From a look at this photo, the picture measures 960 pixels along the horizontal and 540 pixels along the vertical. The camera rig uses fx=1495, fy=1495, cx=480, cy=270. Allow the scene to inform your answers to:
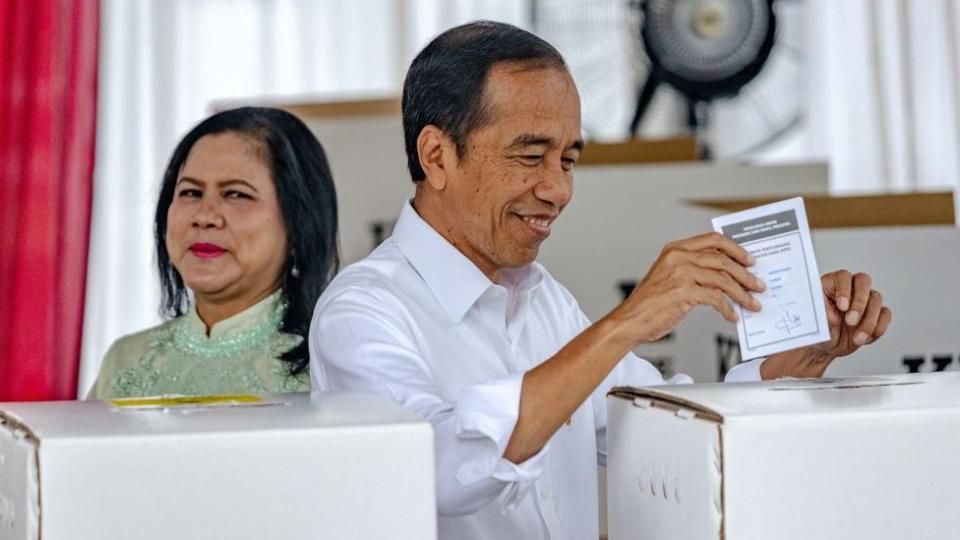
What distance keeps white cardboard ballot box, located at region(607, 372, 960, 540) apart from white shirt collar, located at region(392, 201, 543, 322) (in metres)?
0.45

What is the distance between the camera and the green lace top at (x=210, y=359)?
1.78m

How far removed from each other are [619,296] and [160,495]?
5.67 feet

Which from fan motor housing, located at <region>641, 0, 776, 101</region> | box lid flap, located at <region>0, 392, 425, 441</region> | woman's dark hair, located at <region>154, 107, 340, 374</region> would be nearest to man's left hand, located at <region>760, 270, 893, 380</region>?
box lid flap, located at <region>0, 392, 425, 441</region>

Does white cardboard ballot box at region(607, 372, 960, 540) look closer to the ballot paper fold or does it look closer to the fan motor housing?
the ballot paper fold

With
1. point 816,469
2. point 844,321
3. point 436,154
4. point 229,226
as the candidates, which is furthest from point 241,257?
point 816,469

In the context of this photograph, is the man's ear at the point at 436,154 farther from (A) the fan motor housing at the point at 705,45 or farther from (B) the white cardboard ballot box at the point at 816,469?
(A) the fan motor housing at the point at 705,45

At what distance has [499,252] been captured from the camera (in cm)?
143

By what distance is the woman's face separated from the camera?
1.82 m

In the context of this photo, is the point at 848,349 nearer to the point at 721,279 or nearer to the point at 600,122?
the point at 721,279

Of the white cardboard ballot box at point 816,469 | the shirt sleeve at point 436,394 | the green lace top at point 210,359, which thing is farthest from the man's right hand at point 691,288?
the green lace top at point 210,359

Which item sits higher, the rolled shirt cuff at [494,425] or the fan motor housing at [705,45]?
the fan motor housing at [705,45]

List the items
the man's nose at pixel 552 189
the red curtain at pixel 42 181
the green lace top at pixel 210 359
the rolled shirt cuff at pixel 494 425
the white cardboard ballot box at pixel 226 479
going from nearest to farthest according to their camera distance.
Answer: the white cardboard ballot box at pixel 226 479
the rolled shirt cuff at pixel 494 425
the man's nose at pixel 552 189
the green lace top at pixel 210 359
the red curtain at pixel 42 181

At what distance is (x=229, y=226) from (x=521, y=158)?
0.56m

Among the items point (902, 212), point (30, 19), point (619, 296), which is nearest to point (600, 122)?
point (619, 296)
